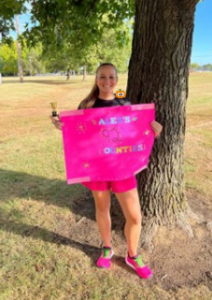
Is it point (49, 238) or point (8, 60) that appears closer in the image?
point (49, 238)

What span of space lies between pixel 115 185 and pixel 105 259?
2.88 ft

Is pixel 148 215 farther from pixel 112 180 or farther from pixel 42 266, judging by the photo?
pixel 42 266

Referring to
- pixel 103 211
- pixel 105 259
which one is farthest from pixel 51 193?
pixel 103 211

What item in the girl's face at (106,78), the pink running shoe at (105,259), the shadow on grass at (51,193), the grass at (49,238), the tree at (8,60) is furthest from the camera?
the tree at (8,60)

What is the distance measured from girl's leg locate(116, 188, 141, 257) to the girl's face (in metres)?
0.90

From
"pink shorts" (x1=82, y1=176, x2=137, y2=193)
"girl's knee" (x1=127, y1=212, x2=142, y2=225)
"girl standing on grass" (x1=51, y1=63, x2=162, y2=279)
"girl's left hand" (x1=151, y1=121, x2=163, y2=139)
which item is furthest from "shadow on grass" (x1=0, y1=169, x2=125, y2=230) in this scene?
"girl's left hand" (x1=151, y1=121, x2=163, y2=139)

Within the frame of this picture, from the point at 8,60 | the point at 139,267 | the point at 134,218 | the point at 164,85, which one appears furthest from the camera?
the point at 8,60

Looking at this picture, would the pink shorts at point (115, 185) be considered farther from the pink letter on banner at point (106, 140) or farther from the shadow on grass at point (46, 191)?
the shadow on grass at point (46, 191)

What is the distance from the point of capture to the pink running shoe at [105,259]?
2738 millimetres

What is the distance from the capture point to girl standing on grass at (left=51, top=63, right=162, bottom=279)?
229 cm

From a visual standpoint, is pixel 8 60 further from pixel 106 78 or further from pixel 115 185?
pixel 115 185

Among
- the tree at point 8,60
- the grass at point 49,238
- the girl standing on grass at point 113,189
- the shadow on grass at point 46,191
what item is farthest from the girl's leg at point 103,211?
the tree at point 8,60

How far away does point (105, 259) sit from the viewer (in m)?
2.76

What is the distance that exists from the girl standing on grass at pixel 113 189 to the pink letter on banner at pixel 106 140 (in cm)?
7
